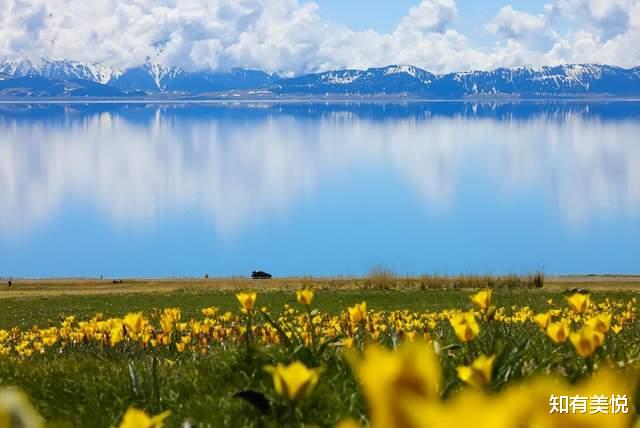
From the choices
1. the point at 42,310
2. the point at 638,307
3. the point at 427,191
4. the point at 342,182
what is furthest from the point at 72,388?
the point at 342,182

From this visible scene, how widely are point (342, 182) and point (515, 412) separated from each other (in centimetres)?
11382

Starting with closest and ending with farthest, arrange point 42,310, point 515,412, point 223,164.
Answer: point 515,412
point 42,310
point 223,164

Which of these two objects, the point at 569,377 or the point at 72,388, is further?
the point at 72,388

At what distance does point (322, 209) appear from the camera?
91.5 meters

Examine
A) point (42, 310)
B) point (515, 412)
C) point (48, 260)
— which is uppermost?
point (515, 412)

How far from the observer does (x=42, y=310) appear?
25469 mm

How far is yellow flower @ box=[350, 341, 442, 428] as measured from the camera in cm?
89

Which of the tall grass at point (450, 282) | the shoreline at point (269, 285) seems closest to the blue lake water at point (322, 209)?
the shoreline at point (269, 285)

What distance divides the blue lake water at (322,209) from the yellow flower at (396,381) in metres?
50.2

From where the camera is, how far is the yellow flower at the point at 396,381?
89 cm

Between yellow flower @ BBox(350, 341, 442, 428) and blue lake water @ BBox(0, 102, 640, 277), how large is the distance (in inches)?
1975

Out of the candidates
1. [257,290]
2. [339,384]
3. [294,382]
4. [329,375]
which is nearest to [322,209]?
[257,290]

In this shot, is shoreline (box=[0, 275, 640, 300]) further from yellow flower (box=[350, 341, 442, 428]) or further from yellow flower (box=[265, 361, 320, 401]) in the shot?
yellow flower (box=[350, 341, 442, 428])

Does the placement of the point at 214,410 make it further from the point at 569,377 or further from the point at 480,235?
the point at 480,235
